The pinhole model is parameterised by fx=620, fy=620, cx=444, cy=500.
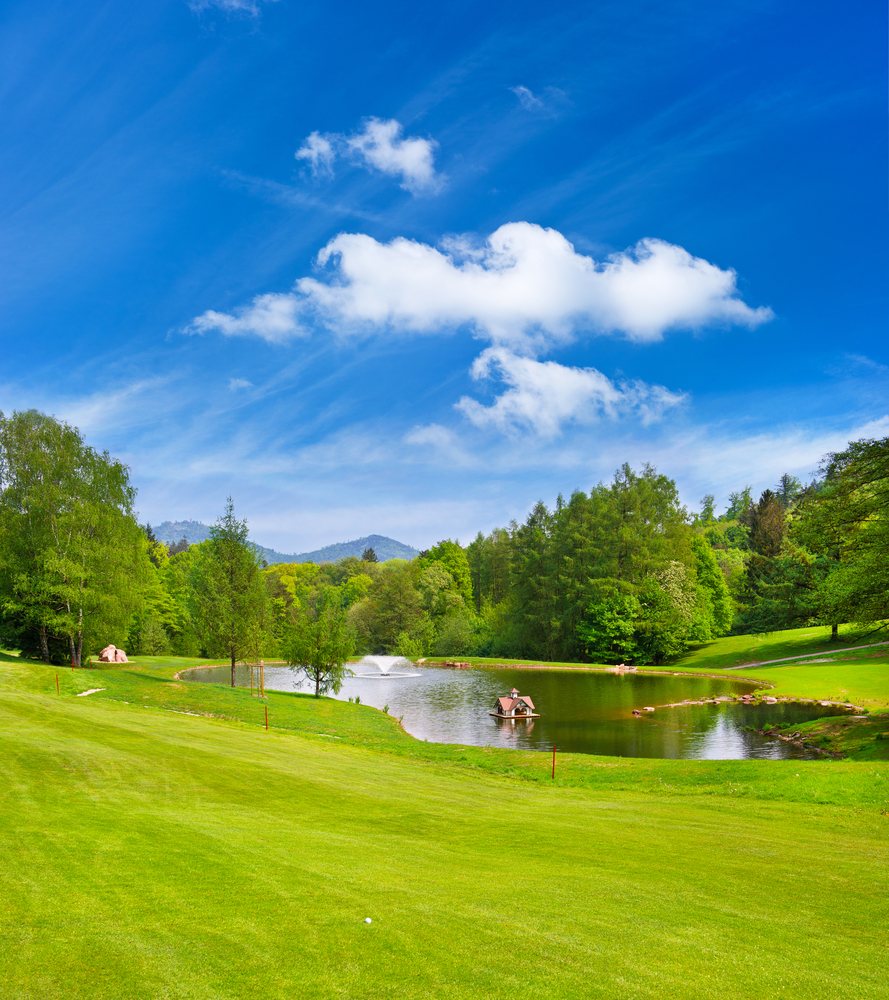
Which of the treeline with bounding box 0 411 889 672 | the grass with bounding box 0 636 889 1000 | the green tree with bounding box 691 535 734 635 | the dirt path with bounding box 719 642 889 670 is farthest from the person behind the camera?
the green tree with bounding box 691 535 734 635

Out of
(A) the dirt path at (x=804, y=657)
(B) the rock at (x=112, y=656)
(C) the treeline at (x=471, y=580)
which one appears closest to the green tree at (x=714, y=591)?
(C) the treeline at (x=471, y=580)

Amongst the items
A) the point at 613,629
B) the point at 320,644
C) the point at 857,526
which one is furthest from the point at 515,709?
the point at 613,629

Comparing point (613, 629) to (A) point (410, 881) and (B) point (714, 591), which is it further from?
(A) point (410, 881)

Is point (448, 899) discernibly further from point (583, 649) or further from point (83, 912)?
point (583, 649)

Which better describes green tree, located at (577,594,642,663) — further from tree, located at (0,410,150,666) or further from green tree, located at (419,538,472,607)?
tree, located at (0,410,150,666)

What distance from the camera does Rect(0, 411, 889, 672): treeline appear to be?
27766 mm

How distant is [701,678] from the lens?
57.0m

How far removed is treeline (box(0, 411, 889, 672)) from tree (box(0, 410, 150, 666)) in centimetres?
10

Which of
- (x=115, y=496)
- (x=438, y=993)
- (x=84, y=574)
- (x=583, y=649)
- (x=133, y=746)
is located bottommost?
(x=583, y=649)

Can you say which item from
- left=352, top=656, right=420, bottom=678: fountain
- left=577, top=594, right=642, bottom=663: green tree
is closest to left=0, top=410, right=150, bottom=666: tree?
left=352, top=656, right=420, bottom=678: fountain

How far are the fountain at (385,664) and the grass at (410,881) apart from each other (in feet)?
167

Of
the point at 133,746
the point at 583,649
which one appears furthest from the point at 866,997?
the point at 583,649

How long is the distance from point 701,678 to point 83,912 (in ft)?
192

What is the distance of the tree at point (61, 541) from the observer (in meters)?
40.0
